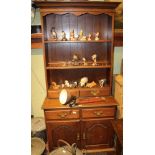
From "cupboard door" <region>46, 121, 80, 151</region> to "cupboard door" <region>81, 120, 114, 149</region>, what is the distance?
0.09 meters

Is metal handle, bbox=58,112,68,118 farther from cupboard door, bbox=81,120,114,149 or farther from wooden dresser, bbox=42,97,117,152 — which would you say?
cupboard door, bbox=81,120,114,149

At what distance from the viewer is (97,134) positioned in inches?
87.4

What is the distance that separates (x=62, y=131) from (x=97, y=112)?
1.61ft

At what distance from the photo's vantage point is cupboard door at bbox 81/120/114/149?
2172 mm

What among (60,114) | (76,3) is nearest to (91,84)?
(60,114)

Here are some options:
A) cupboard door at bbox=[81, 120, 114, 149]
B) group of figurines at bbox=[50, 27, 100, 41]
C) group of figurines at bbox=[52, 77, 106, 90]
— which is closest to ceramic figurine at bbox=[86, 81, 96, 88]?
group of figurines at bbox=[52, 77, 106, 90]

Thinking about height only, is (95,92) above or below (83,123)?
above

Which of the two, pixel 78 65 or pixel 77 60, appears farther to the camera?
pixel 77 60

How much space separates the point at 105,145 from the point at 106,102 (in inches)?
22.8

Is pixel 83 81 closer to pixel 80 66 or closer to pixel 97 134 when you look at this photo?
pixel 80 66
